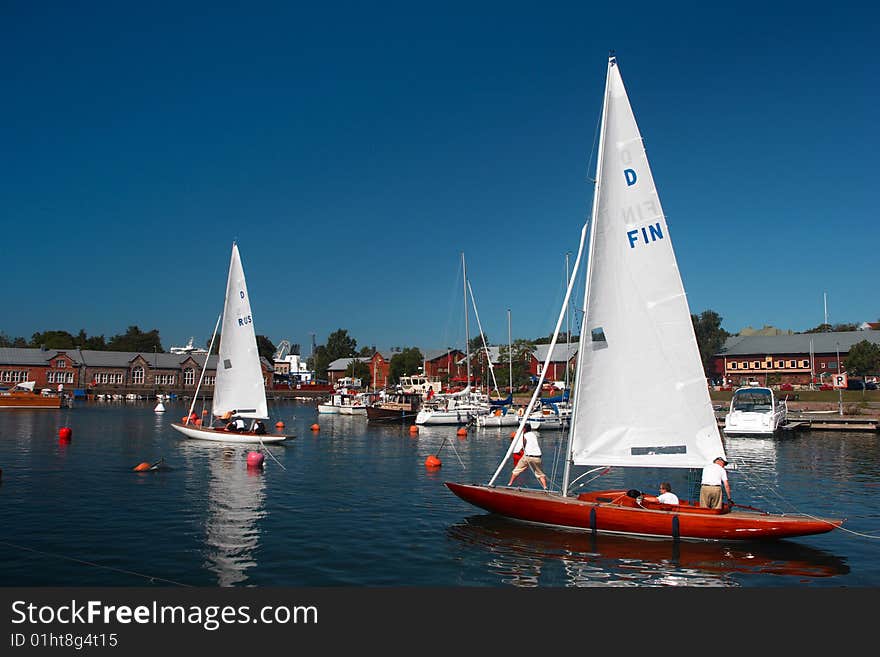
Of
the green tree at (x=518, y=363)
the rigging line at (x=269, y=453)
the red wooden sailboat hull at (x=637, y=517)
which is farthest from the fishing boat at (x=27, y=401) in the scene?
the red wooden sailboat hull at (x=637, y=517)

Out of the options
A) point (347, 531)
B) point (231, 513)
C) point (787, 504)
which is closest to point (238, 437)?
point (231, 513)

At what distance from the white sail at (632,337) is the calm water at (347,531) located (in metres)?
2.78

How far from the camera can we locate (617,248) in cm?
1848

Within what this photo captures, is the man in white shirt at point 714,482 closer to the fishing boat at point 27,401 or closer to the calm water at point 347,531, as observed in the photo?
the calm water at point 347,531

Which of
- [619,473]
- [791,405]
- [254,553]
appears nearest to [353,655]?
[254,553]

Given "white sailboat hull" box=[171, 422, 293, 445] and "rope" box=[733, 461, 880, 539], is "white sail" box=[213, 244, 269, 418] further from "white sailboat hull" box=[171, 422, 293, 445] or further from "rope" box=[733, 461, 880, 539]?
"rope" box=[733, 461, 880, 539]

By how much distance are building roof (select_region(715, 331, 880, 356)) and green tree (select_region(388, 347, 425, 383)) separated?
5998 cm

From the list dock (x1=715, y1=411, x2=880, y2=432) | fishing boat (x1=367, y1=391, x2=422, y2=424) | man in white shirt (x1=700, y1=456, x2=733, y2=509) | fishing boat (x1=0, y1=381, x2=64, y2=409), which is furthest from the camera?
fishing boat (x1=0, y1=381, x2=64, y2=409)

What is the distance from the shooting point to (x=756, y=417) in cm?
5281

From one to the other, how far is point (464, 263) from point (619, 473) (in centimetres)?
4409

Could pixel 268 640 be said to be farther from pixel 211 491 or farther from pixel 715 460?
pixel 211 491

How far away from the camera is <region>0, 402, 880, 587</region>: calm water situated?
608 inches

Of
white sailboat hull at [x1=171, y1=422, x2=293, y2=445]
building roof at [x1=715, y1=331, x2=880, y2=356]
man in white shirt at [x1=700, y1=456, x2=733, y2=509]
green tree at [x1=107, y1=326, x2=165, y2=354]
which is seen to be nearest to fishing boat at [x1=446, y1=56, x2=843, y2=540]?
man in white shirt at [x1=700, y1=456, x2=733, y2=509]

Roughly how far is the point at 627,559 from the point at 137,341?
190596 mm
